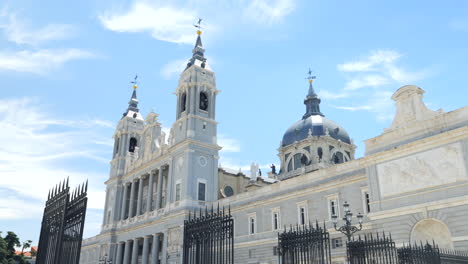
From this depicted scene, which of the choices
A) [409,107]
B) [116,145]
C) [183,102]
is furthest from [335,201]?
[116,145]

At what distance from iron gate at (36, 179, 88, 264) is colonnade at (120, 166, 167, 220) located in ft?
116

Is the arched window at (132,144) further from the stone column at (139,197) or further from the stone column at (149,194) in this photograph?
the stone column at (149,194)

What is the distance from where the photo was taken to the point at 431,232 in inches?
912

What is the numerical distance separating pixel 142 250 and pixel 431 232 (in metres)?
35.5

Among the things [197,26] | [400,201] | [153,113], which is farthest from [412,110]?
[153,113]

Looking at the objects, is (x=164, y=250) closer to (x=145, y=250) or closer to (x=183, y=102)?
(x=145, y=250)

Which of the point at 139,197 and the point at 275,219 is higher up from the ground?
the point at 139,197

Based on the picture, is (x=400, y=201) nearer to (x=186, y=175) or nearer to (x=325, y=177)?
(x=325, y=177)

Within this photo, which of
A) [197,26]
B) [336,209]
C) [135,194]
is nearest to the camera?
[336,209]

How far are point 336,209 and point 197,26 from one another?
30.9 m

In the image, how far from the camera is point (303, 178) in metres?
33.5

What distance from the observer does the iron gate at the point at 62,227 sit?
11.7 metres

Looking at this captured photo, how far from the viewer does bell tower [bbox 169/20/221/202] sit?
145 ft

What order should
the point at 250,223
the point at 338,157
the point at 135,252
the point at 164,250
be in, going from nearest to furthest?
the point at 250,223
the point at 164,250
the point at 135,252
the point at 338,157
